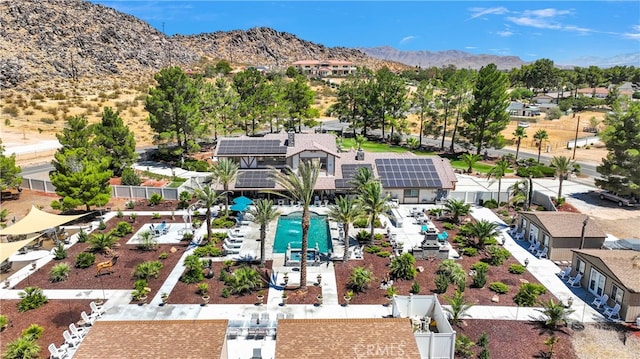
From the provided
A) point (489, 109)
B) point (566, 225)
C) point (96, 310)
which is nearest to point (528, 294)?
point (566, 225)

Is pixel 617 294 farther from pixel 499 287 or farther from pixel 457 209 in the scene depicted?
pixel 457 209

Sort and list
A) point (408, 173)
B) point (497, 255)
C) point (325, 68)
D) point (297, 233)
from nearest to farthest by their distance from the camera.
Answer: point (497, 255) < point (297, 233) < point (408, 173) < point (325, 68)

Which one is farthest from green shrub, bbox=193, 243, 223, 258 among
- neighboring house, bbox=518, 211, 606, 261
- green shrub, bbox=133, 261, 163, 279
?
neighboring house, bbox=518, 211, 606, 261

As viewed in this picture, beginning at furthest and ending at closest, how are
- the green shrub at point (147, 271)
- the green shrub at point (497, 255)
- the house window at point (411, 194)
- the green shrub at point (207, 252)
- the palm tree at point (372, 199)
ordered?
the house window at point (411, 194) → the palm tree at point (372, 199) → the green shrub at point (207, 252) → the green shrub at point (497, 255) → the green shrub at point (147, 271)

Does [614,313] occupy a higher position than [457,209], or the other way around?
[457,209]

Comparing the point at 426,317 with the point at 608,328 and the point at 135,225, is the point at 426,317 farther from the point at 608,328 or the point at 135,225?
the point at 135,225

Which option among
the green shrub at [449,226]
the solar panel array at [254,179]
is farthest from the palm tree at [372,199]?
the solar panel array at [254,179]

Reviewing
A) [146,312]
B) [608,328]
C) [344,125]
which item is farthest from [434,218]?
[344,125]

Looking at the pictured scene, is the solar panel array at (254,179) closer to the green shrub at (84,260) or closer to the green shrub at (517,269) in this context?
the green shrub at (84,260)

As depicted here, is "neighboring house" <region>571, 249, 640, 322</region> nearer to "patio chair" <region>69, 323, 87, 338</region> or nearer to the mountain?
"patio chair" <region>69, 323, 87, 338</region>
